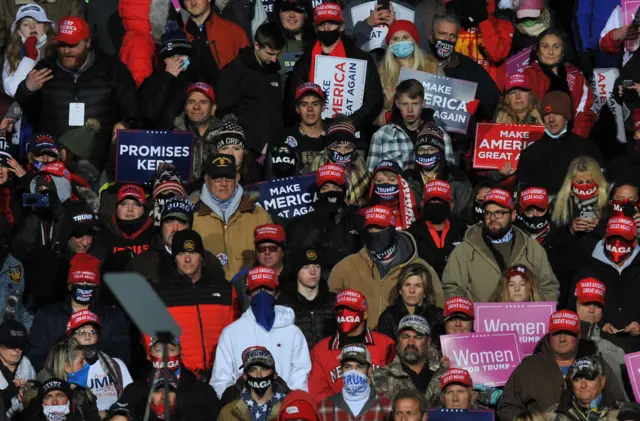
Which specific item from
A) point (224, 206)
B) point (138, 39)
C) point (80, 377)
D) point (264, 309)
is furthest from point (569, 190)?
point (80, 377)

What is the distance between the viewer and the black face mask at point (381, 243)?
18062 mm

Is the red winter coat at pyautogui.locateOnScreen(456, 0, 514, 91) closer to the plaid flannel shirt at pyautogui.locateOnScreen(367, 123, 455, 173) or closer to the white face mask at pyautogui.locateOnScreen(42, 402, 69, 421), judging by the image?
the plaid flannel shirt at pyautogui.locateOnScreen(367, 123, 455, 173)

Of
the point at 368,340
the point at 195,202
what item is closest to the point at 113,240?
the point at 195,202

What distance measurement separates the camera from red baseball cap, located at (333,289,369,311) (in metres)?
17.1

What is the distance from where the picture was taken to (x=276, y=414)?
629 inches

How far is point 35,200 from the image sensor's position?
738 inches

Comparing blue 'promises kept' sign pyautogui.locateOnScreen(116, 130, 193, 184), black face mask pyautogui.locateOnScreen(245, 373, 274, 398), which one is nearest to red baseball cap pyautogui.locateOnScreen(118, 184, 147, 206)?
blue 'promises kept' sign pyautogui.locateOnScreen(116, 130, 193, 184)

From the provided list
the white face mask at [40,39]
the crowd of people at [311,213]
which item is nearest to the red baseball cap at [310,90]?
the crowd of people at [311,213]

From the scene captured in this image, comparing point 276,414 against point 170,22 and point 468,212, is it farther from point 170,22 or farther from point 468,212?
point 170,22

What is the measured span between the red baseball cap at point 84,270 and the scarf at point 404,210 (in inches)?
113

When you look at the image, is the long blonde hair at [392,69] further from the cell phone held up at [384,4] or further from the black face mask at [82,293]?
the black face mask at [82,293]

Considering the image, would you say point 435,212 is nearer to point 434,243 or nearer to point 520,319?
point 434,243

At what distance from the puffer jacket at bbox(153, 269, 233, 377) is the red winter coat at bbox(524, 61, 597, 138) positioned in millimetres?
5093

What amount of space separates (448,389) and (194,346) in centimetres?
228
